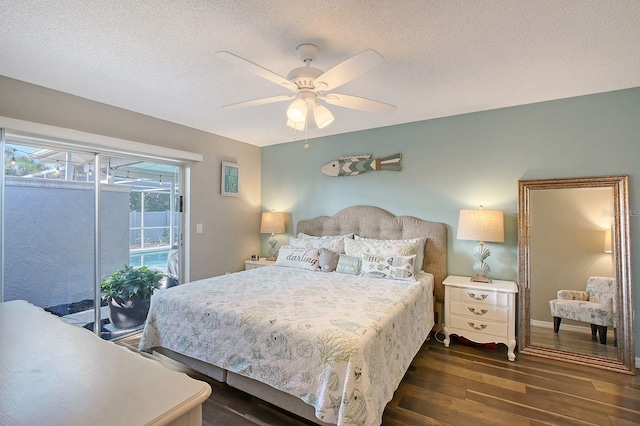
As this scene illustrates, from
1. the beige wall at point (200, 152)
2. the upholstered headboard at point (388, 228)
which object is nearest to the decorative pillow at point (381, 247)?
the upholstered headboard at point (388, 228)

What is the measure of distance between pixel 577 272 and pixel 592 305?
0.98 feet

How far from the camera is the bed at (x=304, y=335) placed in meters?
1.55

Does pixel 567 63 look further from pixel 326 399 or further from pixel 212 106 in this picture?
pixel 212 106

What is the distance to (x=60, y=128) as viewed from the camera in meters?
2.57

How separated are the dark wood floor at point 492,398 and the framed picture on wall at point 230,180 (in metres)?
2.49

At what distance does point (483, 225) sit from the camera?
113 inches

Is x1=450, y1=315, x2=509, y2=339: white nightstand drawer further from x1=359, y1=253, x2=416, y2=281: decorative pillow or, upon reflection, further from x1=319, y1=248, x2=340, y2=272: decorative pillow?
x1=319, y1=248, x2=340, y2=272: decorative pillow

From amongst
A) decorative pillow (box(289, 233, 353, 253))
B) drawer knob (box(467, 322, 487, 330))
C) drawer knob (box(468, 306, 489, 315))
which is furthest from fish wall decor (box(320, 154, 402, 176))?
drawer knob (box(467, 322, 487, 330))

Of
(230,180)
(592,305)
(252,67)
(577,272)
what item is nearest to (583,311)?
(592,305)

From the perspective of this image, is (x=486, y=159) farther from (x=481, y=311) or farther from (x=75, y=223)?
(x=75, y=223)

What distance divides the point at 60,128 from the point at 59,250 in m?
1.09

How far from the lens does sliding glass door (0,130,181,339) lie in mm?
2527

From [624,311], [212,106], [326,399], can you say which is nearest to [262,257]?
[212,106]

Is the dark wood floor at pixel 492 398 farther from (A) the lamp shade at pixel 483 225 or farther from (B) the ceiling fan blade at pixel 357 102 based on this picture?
(B) the ceiling fan blade at pixel 357 102
